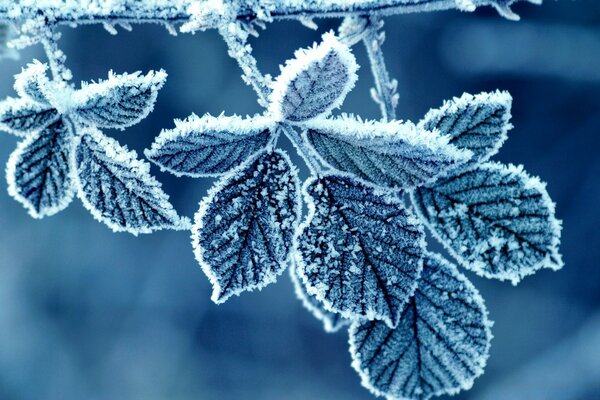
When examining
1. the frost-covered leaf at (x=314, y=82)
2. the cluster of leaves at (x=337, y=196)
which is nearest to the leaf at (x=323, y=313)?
the cluster of leaves at (x=337, y=196)

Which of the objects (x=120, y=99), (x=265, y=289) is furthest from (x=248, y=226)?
(x=265, y=289)

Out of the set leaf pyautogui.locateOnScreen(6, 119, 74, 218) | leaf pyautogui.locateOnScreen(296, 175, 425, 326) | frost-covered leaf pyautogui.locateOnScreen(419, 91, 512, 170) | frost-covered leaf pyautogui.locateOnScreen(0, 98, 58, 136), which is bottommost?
leaf pyautogui.locateOnScreen(296, 175, 425, 326)

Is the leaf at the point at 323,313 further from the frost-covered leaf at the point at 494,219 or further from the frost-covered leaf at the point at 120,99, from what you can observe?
the frost-covered leaf at the point at 120,99


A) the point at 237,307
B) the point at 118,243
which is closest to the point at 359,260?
the point at 237,307

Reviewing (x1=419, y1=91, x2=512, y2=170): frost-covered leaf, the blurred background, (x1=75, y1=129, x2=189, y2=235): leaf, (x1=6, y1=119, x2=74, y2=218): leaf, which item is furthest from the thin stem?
the blurred background

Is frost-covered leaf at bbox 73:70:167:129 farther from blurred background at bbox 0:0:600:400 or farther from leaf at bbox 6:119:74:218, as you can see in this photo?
blurred background at bbox 0:0:600:400
